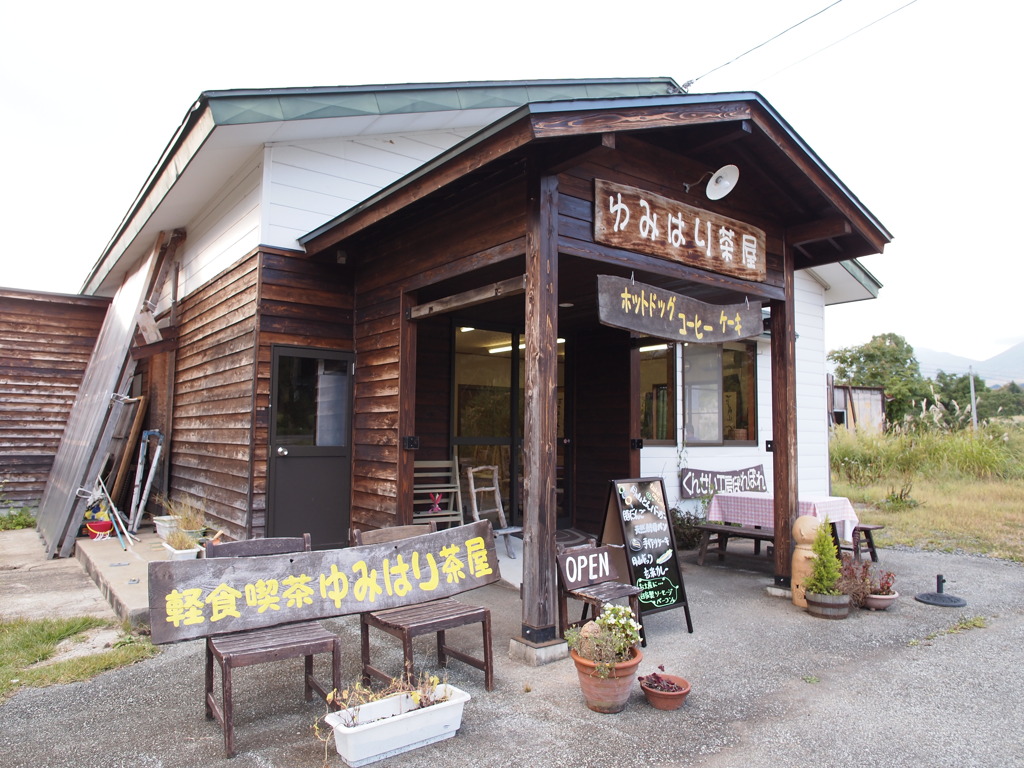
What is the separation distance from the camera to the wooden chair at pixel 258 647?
282 centimetres

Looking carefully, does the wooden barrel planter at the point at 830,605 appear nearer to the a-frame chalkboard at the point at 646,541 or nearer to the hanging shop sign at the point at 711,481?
the a-frame chalkboard at the point at 646,541

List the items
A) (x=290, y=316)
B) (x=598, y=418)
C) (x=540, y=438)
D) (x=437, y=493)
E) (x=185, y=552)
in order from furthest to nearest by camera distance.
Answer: (x=598, y=418) < (x=437, y=493) < (x=290, y=316) < (x=185, y=552) < (x=540, y=438)

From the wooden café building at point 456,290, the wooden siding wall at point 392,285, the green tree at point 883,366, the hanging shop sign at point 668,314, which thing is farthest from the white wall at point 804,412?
the green tree at point 883,366

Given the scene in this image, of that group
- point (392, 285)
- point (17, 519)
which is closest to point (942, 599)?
point (392, 285)

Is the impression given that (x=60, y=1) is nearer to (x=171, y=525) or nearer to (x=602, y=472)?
(x=171, y=525)

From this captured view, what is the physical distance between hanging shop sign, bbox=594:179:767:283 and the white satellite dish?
0.53ft

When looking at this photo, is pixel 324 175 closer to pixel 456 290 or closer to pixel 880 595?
pixel 456 290

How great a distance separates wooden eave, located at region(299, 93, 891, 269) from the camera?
3.93 m

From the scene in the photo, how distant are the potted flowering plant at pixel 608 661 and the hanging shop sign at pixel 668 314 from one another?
1.72m

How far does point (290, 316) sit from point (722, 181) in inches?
156

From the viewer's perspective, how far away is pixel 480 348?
7926 millimetres

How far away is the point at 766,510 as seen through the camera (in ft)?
21.6

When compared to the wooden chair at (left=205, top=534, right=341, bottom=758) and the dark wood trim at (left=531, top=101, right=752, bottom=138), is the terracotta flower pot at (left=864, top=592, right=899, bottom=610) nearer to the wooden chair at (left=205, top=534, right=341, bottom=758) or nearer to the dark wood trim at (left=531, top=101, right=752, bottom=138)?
the dark wood trim at (left=531, top=101, right=752, bottom=138)

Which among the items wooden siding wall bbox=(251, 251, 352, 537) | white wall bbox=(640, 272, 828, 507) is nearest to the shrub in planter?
white wall bbox=(640, 272, 828, 507)
